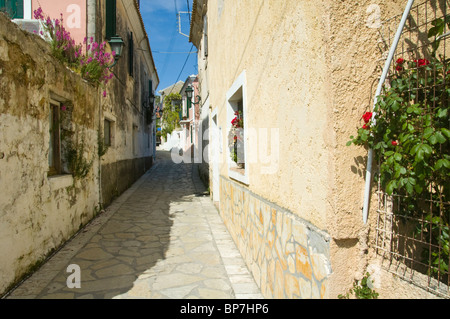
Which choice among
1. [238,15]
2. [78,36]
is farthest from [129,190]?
[238,15]

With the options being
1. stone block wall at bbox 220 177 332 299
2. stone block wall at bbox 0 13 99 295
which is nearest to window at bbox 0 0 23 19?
stone block wall at bbox 0 13 99 295

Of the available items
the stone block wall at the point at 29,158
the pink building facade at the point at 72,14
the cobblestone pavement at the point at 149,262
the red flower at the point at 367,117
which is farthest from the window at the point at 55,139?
the red flower at the point at 367,117

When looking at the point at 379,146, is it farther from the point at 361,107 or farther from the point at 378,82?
the point at 378,82

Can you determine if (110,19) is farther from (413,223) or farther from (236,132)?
(413,223)

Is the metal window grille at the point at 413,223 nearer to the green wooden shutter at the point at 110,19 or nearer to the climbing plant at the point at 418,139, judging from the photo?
the climbing plant at the point at 418,139

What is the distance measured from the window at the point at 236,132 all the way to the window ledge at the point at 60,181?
2674 millimetres

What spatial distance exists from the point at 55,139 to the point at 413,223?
528 centimetres

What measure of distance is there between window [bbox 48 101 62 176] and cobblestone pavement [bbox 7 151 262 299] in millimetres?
1256

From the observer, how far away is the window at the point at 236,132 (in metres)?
4.66

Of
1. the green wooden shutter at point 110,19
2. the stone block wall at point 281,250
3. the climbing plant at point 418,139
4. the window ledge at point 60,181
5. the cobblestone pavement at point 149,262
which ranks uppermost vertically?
the green wooden shutter at point 110,19

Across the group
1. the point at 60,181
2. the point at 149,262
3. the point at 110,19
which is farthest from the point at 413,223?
the point at 110,19

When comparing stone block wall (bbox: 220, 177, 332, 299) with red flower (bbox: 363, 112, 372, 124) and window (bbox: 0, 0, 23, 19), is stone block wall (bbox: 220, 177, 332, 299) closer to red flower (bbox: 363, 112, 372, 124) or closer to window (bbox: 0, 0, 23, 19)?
red flower (bbox: 363, 112, 372, 124)

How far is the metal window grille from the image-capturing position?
1533mm
